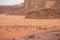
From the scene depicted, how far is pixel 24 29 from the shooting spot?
4.06ft

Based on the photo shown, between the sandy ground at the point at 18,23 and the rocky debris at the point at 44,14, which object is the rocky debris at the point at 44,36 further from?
the rocky debris at the point at 44,14

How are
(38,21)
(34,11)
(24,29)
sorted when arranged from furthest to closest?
1. (34,11)
2. (38,21)
3. (24,29)

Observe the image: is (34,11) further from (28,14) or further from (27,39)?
(27,39)

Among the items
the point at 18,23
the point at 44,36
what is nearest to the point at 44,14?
the point at 18,23

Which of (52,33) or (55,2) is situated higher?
(55,2)

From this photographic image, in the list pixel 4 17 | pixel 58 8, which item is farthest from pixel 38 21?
pixel 4 17

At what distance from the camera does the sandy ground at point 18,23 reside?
1.17 m

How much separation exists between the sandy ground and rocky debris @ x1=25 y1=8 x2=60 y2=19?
0.06 m

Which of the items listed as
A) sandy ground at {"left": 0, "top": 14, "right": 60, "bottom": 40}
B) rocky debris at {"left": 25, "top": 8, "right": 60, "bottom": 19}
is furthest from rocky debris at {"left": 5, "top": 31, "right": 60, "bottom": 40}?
rocky debris at {"left": 25, "top": 8, "right": 60, "bottom": 19}

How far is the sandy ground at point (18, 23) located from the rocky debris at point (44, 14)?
63 mm

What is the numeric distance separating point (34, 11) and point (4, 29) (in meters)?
0.38

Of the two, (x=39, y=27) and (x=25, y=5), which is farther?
(x=25, y=5)

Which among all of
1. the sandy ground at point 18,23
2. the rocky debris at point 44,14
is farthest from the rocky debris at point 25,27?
the rocky debris at point 44,14

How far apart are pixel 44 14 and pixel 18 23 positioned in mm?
285
